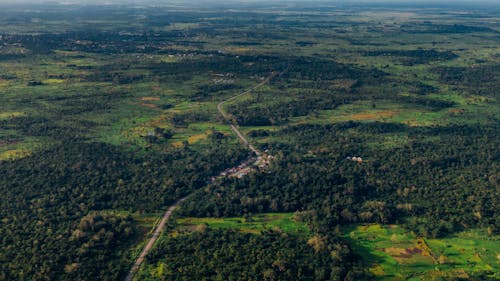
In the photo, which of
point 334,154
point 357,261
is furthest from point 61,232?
point 334,154

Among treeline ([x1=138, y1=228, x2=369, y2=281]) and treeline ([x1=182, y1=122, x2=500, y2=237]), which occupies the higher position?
treeline ([x1=182, y1=122, x2=500, y2=237])

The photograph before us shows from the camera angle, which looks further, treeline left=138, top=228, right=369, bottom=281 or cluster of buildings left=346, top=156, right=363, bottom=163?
cluster of buildings left=346, top=156, right=363, bottom=163

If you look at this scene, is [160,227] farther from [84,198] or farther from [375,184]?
[375,184]

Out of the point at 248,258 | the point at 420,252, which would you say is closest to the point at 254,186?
the point at 248,258

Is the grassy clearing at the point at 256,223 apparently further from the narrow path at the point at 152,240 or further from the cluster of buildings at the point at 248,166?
the cluster of buildings at the point at 248,166

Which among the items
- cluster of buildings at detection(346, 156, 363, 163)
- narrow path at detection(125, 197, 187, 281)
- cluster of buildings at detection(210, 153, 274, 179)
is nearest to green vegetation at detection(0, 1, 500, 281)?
cluster of buildings at detection(346, 156, 363, 163)

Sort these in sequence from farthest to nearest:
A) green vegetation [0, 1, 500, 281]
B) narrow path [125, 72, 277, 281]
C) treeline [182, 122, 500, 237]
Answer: treeline [182, 122, 500, 237], green vegetation [0, 1, 500, 281], narrow path [125, 72, 277, 281]

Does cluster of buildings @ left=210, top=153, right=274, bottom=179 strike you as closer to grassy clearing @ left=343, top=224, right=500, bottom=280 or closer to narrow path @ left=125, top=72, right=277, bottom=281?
narrow path @ left=125, top=72, right=277, bottom=281
